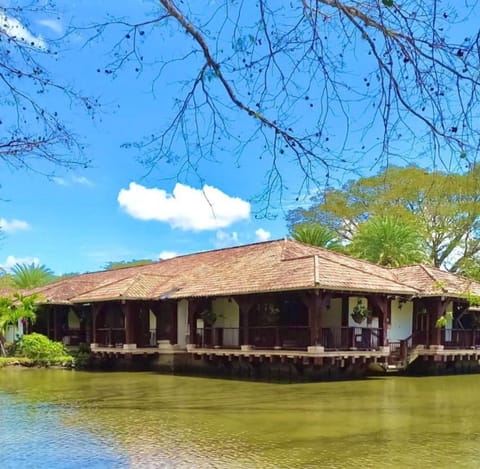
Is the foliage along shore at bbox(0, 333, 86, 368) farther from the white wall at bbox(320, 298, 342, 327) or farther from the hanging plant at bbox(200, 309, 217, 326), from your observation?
the white wall at bbox(320, 298, 342, 327)

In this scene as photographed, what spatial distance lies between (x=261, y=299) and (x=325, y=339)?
8.97 feet

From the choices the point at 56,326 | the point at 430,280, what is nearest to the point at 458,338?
the point at 430,280

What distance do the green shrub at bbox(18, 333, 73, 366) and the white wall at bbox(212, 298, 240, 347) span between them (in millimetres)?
6074

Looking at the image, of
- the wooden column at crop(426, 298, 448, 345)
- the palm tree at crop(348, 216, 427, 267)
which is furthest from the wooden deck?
the palm tree at crop(348, 216, 427, 267)

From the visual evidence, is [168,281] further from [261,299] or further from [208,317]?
[261,299]

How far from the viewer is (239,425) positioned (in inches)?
430

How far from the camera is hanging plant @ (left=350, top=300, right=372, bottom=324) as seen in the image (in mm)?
19688

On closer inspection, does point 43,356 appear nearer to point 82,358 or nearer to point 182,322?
point 82,358

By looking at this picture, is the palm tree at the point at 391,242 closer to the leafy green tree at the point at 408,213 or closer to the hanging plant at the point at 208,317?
the leafy green tree at the point at 408,213

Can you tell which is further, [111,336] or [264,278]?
[111,336]

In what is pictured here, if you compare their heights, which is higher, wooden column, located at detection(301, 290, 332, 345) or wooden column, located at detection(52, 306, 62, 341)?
wooden column, located at detection(301, 290, 332, 345)

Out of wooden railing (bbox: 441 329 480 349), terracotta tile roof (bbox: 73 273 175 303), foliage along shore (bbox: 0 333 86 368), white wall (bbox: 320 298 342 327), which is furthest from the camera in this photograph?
foliage along shore (bbox: 0 333 86 368)

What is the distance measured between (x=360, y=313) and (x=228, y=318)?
16.0 feet

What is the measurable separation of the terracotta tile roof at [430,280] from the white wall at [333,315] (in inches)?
116
